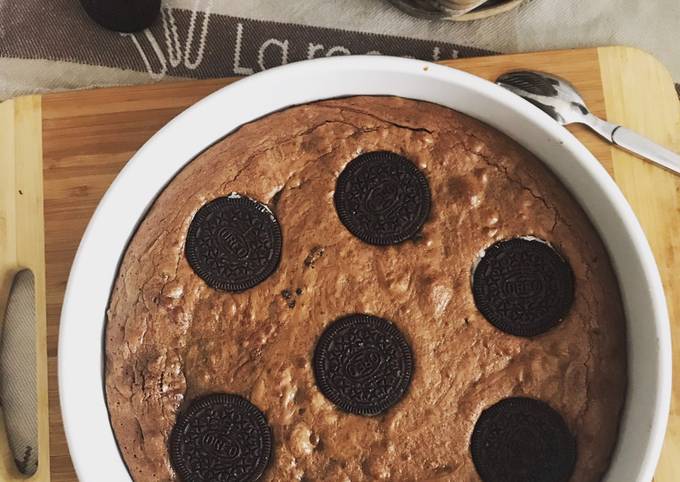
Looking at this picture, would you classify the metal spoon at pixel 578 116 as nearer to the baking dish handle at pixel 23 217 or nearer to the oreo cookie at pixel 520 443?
the oreo cookie at pixel 520 443

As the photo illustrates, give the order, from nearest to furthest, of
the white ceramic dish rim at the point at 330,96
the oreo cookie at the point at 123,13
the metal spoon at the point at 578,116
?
the white ceramic dish rim at the point at 330,96 < the metal spoon at the point at 578,116 < the oreo cookie at the point at 123,13

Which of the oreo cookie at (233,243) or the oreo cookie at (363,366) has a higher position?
the oreo cookie at (233,243)

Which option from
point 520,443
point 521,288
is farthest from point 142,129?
point 520,443

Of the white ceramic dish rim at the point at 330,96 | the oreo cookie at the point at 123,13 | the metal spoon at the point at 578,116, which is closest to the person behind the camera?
the white ceramic dish rim at the point at 330,96

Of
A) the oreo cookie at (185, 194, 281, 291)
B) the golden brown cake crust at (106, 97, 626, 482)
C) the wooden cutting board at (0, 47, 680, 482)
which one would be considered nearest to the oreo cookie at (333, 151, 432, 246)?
the golden brown cake crust at (106, 97, 626, 482)

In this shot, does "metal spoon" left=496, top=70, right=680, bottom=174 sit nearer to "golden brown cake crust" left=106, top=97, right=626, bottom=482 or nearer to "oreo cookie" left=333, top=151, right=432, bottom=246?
"golden brown cake crust" left=106, top=97, right=626, bottom=482

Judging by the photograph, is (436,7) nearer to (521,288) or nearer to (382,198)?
(382,198)

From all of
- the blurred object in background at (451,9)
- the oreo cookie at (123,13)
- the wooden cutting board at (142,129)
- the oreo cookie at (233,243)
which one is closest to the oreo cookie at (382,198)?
the oreo cookie at (233,243)
